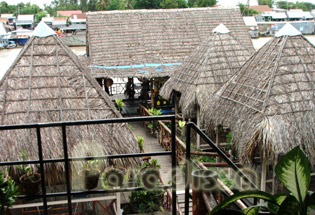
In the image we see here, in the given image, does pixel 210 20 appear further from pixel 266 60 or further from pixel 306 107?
pixel 306 107

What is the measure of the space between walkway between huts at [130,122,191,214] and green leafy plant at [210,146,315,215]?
4.08 metres

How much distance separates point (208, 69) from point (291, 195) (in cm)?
800

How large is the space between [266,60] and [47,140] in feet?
15.6

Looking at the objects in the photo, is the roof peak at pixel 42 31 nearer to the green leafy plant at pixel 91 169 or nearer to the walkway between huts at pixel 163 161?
the green leafy plant at pixel 91 169

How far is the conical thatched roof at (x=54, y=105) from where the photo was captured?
4.88m

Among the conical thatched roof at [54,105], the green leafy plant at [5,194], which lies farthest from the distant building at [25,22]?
the green leafy plant at [5,194]

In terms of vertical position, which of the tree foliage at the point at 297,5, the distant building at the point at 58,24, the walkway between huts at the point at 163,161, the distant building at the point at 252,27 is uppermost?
the tree foliage at the point at 297,5

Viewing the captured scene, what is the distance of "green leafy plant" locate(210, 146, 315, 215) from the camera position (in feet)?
5.51

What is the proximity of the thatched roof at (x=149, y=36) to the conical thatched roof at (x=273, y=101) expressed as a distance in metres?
5.02

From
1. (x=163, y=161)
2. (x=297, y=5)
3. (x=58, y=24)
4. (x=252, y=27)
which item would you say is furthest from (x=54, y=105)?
(x=297, y=5)

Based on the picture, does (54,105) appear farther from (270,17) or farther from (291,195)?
(270,17)

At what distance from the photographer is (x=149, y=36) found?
1352 centimetres

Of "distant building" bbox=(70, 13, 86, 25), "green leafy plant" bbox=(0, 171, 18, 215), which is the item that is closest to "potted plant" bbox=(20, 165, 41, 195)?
"green leafy plant" bbox=(0, 171, 18, 215)

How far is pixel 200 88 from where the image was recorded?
30.0ft
